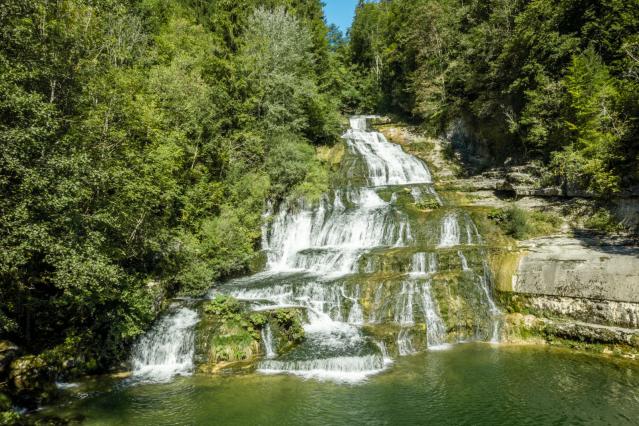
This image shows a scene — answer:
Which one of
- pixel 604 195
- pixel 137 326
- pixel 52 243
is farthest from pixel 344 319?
pixel 604 195

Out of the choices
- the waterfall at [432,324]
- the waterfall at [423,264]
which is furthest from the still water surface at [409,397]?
the waterfall at [423,264]

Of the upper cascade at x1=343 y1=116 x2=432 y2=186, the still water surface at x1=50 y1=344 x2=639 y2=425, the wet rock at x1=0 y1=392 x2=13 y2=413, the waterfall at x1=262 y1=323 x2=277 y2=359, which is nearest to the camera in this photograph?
the still water surface at x1=50 y1=344 x2=639 y2=425

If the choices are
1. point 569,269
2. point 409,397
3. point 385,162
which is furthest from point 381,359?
point 385,162

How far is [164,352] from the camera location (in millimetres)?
13141

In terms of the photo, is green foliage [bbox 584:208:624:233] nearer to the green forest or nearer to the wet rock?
the green forest

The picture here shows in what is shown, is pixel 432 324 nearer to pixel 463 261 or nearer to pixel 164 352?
pixel 463 261

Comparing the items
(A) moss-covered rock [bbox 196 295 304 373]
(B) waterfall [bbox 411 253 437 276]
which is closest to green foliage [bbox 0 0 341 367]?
(A) moss-covered rock [bbox 196 295 304 373]

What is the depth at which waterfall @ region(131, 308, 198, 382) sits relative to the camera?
41.5 ft

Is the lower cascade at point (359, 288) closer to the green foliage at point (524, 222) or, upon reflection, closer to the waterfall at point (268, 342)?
the waterfall at point (268, 342)

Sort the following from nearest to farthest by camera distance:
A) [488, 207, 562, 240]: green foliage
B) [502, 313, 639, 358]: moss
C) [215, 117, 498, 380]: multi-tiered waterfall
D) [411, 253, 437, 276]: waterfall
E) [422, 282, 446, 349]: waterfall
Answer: [502, 313, 639, 358]: moss < [215, 117, 498, 380]: multi-tiered waterfall < [422, 282, 446, 349]: waterfall < [411, 253, 437, 276]: waterfall < [488, 207, 562, 240]: green foliage

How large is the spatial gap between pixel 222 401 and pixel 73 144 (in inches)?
330

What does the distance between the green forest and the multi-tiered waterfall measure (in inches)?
87.3

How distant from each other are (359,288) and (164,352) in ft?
24.9

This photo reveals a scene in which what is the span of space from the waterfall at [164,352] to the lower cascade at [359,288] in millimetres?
34
